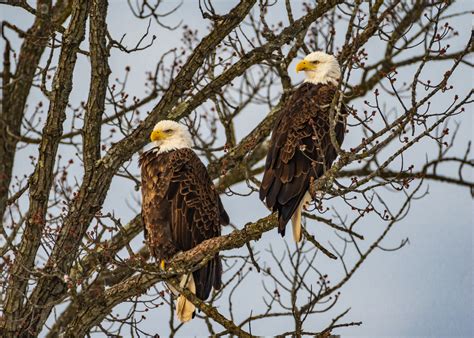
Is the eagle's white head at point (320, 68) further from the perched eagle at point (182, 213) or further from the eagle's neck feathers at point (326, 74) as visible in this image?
the perched eagle at point (182, 213)

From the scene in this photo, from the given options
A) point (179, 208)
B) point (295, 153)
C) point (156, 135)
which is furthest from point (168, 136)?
point (295, 153)

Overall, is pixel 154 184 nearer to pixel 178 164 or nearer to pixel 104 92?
pixel 178 164

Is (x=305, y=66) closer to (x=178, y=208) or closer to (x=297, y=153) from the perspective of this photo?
(x=297, y=153)

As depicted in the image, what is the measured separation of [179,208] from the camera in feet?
20.7

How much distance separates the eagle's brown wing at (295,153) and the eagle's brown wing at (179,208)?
24.7 inches

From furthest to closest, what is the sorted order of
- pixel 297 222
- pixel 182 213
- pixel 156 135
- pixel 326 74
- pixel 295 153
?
1. pixel 326 74
2. pixel 156 135
3. pixel 182 213
4. pixel 295 153
5. pixel 297 222

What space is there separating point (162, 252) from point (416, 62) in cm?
574

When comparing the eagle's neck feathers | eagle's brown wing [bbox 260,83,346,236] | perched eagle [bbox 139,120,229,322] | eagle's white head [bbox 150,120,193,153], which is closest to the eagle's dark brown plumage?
perched eagle [bbox 139,120,229,322]

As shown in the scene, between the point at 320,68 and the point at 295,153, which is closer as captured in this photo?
the point at 295,153

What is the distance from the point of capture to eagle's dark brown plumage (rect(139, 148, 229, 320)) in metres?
6.30

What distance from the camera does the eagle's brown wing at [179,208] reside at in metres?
6.30

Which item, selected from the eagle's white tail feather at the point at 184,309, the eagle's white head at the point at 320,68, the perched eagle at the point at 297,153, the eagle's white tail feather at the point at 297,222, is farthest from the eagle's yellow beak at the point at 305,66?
the eagle's white tail feather at the point at 184,309

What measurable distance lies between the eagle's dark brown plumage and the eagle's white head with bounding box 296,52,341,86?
4.15 ft

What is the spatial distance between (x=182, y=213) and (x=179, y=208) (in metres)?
0.05
